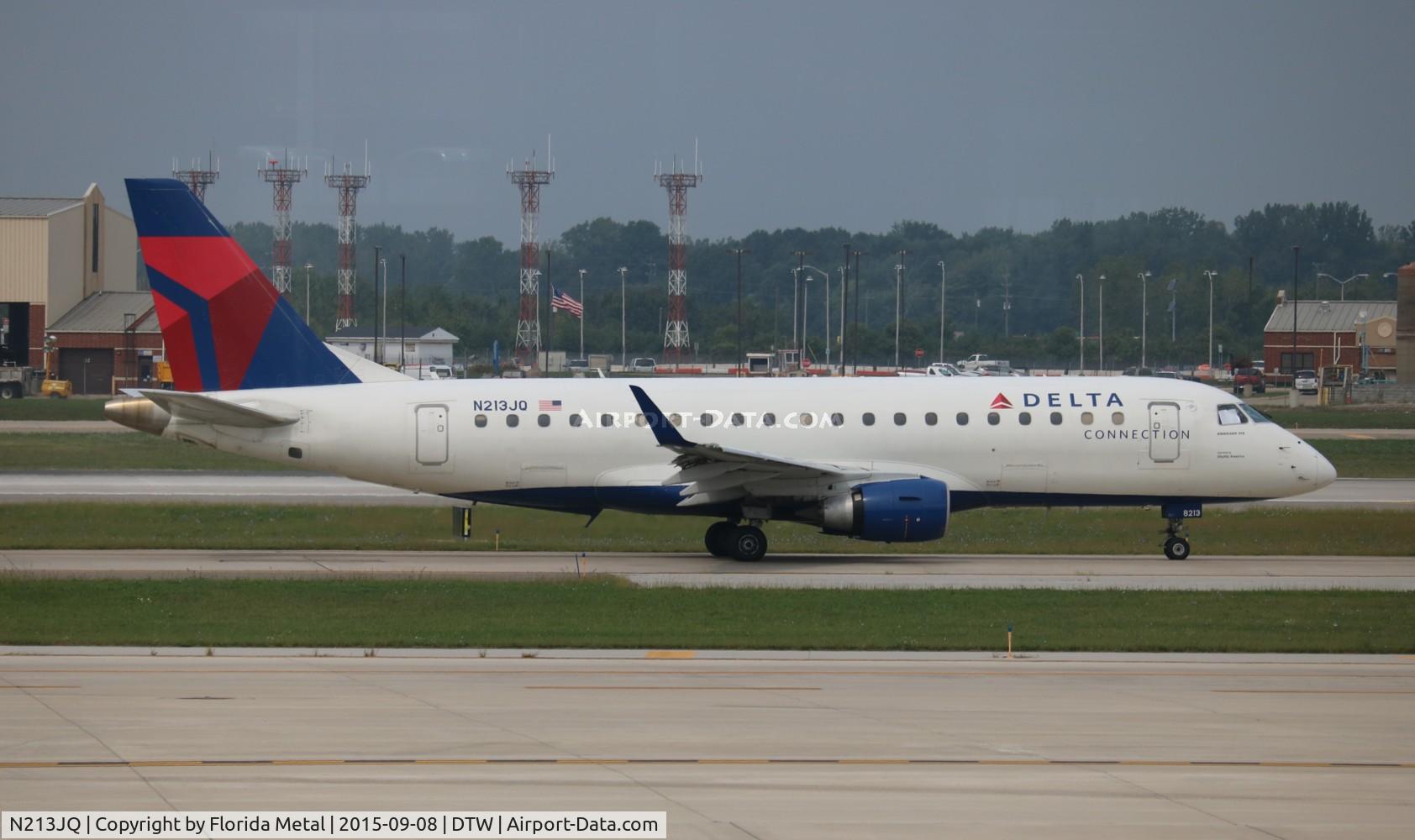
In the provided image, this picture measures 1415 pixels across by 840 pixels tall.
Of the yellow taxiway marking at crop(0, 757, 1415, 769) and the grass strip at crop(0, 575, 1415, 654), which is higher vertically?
the grass strip at crop(0, 575, 1415, 654)

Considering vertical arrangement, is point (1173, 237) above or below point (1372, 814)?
above

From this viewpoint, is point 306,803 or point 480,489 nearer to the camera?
point 306,803

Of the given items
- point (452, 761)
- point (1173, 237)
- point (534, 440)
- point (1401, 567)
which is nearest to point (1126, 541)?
point (1401, 567)

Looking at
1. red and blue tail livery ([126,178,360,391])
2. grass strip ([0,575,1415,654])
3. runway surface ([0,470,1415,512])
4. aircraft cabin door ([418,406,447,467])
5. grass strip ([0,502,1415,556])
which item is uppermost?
red and blue tail livery ([126,178,360,391])

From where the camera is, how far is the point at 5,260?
290 ft

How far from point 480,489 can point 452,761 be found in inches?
643

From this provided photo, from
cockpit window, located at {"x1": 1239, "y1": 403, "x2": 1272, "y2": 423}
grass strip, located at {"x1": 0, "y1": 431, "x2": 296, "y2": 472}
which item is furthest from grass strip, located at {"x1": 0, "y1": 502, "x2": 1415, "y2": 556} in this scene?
grass strip, located at {"x1": 0, "y1": 431, "x2": 296, "y2": 472}

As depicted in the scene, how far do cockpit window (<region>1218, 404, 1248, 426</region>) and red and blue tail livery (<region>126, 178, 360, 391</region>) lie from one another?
1691cm

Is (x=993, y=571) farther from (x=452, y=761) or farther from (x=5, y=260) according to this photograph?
(x=5, y=260)

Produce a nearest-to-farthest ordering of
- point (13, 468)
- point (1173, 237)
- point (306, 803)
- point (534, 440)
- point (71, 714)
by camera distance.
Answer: point (306, 803)
point (71, 714)
point (534, 440)
point (13, 468)
point (1173, 237)

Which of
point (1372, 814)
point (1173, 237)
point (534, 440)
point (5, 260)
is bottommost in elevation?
point (1372, 814)

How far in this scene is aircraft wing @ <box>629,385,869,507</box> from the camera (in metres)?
26.1

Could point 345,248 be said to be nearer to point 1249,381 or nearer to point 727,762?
point 1249,381

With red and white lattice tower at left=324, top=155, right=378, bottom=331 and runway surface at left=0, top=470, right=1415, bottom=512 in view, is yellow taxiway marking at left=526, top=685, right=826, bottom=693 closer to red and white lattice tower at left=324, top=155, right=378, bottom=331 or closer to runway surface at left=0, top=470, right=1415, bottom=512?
runway surface at left=0, top=470, right=1415, bottom=512
